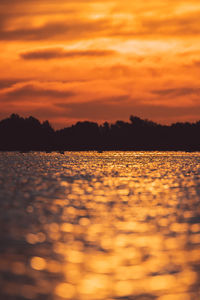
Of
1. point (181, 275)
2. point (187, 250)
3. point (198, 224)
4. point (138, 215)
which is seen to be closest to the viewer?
point (181, 275)

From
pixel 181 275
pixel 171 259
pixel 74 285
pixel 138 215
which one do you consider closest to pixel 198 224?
pixel 138 215

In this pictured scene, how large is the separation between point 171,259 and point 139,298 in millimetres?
6345

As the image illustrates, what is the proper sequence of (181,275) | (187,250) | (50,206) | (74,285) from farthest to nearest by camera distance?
(50,206)
(187,250)
(181,275)
(74,285)

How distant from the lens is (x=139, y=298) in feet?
61.1

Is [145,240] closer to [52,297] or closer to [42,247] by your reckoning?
[42,247]

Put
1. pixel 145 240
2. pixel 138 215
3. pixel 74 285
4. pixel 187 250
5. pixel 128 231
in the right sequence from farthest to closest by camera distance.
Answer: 1. pixel 138 215
2. pixel 128 231
3. pixel 145 240
4. pixel 187 250
5. pixel 74 285

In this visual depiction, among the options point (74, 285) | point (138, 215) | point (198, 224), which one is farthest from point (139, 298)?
point (138, 215)

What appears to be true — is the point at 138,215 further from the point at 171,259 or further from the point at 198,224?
the point at 171,259

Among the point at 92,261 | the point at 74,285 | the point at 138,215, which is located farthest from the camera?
the point at 138,215

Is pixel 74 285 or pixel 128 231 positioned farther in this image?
pixel 128 231

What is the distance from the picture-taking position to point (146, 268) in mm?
22938

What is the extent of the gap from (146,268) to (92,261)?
260cm

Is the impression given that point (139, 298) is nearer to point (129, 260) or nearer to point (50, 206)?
point (129, 260)

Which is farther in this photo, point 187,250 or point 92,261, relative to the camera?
point 187,250
